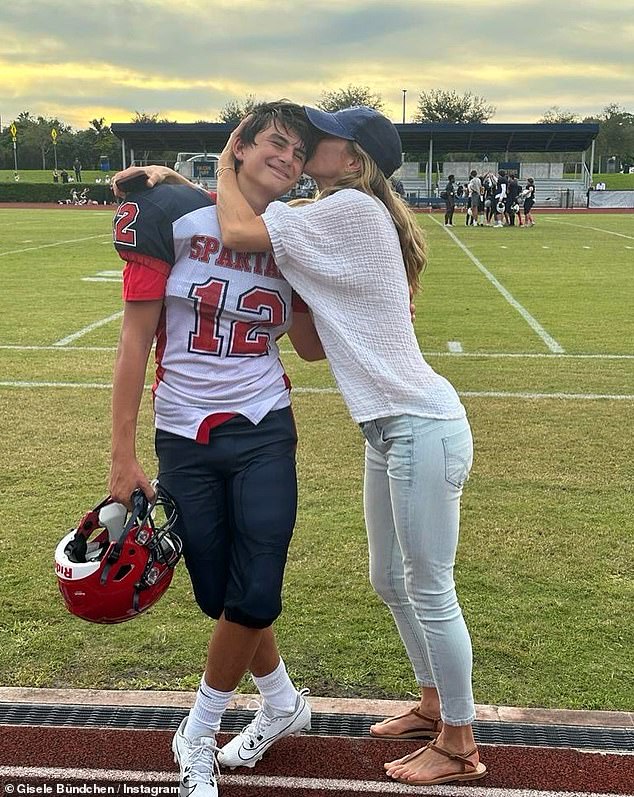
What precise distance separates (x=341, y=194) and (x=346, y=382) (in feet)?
1.68

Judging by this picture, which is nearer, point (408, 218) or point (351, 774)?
point (408, 218)

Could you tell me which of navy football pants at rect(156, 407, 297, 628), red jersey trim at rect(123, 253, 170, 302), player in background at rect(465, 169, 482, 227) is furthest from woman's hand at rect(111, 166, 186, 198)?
player in background at rect(465, 169, 482, 227)

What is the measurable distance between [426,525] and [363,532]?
215 cm

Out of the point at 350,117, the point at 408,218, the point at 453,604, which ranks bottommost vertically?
the point at 453,604

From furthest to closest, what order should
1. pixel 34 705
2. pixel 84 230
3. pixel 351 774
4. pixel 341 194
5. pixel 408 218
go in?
pixel 84 230, pixel 34 705, pixel 351 774, pixel 408 218, pixel 341 194

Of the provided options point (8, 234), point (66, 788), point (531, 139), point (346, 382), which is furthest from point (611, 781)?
point (531, 139)

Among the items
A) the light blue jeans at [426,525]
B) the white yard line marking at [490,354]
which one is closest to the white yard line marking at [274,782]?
the light blue jeans at [426,525]

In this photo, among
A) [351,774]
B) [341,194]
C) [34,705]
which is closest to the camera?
[341,194]

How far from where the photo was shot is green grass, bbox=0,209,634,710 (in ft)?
10.7

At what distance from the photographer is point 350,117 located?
7.90 ft

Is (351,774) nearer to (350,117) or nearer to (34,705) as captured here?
(34,705)

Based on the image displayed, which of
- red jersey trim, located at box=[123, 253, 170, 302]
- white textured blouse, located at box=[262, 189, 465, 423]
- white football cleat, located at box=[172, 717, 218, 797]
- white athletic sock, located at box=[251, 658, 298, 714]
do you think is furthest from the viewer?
white athletic sock, located at box=[251, 658, 298, 714]

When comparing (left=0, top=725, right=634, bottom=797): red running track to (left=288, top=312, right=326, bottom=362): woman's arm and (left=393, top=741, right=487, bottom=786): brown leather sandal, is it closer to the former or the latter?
(left=393, top=741, right=487, bottom=786): brown leather sandal

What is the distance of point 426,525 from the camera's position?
2.39 meters
